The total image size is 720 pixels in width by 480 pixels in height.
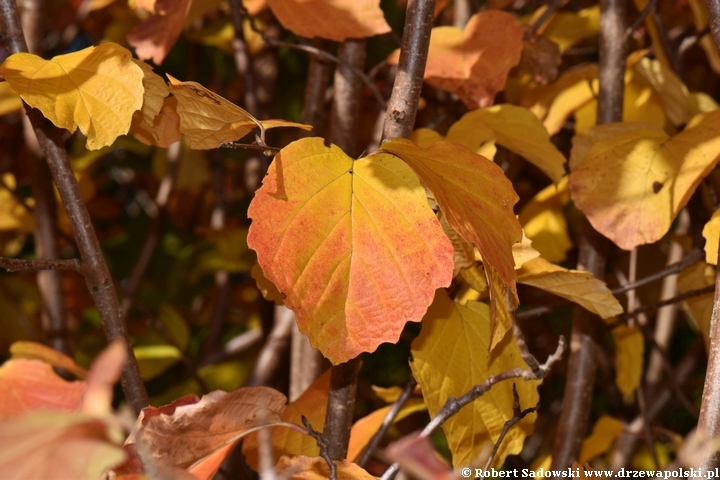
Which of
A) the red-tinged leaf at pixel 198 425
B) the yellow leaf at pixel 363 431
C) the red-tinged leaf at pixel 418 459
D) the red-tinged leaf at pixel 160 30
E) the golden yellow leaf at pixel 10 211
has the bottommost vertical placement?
the yellow leaf at pixel 363 431

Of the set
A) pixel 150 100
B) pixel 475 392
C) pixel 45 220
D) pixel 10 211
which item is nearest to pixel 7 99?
pixel 45 220

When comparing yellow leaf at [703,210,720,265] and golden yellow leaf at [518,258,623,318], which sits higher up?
yellow leaf at [703,210,720,265]

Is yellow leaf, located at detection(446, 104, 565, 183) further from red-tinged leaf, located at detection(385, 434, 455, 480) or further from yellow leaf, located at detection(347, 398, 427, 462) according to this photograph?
red-tinged leaf, located at detection(385, 434, 455, 480)

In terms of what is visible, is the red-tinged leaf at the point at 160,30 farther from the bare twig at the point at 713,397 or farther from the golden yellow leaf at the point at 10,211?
the bare twig at the point at 713,397

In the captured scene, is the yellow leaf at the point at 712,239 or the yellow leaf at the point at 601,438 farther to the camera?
the yellow leaf at the point at 601,438

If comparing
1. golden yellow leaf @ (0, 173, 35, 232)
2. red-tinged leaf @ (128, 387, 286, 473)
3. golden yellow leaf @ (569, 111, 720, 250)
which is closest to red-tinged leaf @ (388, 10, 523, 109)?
golden yellow leaf @ (569, 111, 720, 250)

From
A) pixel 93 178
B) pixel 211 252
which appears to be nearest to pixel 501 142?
pixel 211 252

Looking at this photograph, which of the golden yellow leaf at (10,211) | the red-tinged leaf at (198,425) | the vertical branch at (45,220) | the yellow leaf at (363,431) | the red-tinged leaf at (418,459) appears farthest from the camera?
the golden yellow leaf at (10,211)

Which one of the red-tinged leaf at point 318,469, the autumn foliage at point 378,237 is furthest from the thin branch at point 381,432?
the red-tinged leaf at point 318,469
